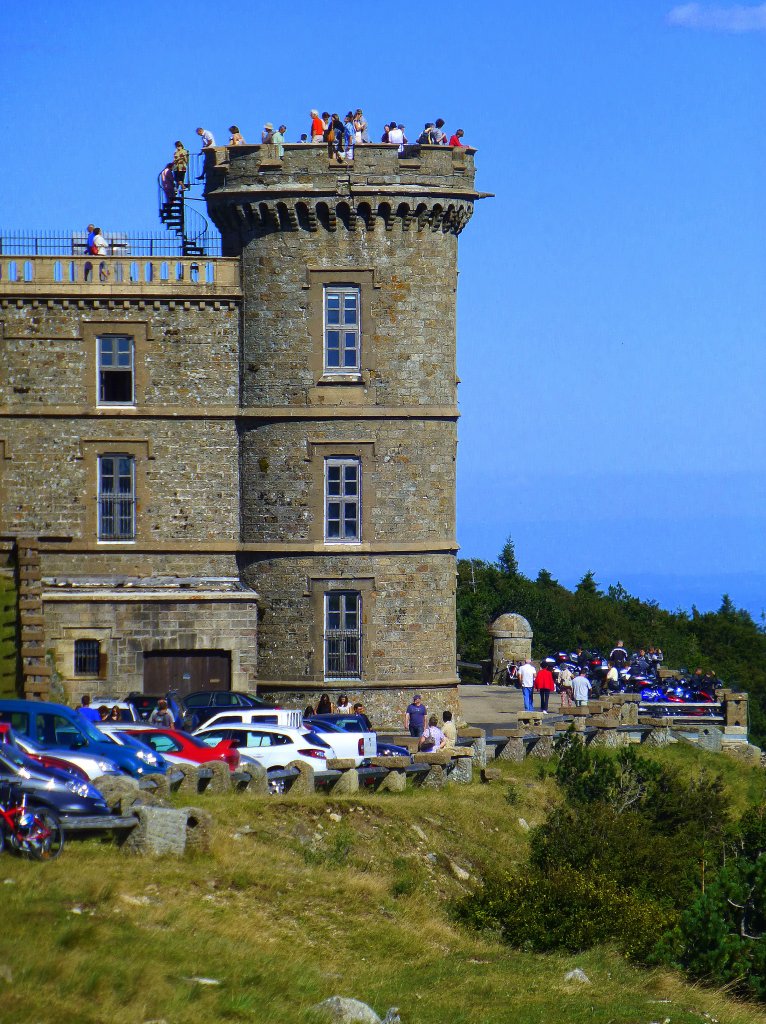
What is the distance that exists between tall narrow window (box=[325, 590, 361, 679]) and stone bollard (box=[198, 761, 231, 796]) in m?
13.2

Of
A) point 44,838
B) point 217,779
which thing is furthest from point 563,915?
point 44,838

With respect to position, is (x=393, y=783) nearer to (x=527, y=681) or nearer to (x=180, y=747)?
(x=180, y=747)

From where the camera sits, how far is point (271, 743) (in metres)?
36.5

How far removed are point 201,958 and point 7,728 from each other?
8.32m

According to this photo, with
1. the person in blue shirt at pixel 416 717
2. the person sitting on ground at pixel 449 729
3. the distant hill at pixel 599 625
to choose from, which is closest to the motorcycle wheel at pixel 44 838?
the person sitting on ground at pixel 449 729

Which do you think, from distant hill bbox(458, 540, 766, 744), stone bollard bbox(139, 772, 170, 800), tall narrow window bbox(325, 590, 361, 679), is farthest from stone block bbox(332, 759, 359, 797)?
distant hill bbox(458, 540, 766, 744)

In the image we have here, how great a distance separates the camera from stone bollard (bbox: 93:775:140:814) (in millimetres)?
27812

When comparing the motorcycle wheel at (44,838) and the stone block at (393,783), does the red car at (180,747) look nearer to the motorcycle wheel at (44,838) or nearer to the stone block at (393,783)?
the stone block at (393,783)

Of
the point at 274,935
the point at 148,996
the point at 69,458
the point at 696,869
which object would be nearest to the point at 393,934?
the point at 274,935

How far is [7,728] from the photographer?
99.9 ft

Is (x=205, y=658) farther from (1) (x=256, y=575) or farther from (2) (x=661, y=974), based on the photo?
(2) (x=661, y=974)

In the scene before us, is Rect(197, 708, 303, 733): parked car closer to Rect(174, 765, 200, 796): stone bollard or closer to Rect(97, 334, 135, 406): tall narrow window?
Rect(174, 765, 200, 796): stone bollard

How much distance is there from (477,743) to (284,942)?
17484mm

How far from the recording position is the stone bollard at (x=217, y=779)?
32.5 m
